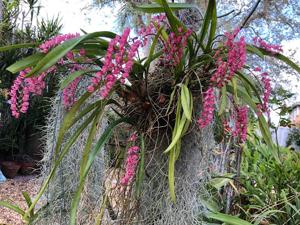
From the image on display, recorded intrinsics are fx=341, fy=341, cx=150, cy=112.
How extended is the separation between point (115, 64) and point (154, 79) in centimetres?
19

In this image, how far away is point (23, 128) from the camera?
13.3 ft

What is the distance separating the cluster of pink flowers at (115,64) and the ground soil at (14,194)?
1.97 metres

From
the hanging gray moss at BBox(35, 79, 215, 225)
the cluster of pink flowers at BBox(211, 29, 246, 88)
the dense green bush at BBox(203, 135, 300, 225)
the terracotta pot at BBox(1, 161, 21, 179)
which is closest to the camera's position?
the cluster of pink flowers at BBox(211, 29, 246, 88)

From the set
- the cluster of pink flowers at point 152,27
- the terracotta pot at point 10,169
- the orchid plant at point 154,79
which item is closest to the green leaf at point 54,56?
the orchid plant at point 154,79

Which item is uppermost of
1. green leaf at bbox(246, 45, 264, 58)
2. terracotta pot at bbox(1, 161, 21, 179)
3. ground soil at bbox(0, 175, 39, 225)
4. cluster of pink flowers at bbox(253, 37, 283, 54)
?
cluster of pink flowers at bbox(253, 37, 283, 54)

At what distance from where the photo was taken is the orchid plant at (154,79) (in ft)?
2.00

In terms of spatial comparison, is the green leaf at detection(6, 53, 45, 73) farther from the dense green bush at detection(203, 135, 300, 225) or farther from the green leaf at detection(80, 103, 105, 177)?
the dense green bush at detection(203, 135, 300, 225)

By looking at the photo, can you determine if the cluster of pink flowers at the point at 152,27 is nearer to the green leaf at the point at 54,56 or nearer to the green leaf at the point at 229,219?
the green leaf at the point at 54,56

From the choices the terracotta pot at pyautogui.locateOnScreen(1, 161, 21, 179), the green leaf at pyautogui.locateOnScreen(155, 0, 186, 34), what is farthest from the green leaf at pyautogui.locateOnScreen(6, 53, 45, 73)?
the terracotta pot at pyautogui.locateOnScreen(1, 161, 21, 179)

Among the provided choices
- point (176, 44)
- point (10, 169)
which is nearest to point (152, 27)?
point (176, 44)

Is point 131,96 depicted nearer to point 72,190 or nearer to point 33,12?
point 72,190

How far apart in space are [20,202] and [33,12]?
8.50 feet

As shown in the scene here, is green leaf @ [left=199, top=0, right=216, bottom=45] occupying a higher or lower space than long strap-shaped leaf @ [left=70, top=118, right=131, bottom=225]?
higher

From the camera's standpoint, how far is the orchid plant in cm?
61
